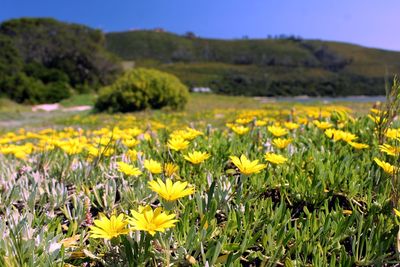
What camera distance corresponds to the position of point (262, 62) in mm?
92750

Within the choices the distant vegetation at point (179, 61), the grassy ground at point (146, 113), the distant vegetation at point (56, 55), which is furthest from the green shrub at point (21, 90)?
the grassy ground at point (146, 113)

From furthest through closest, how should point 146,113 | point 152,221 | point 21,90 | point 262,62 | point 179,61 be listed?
point 179,61, point 262,62, point 21,90, point 146,113, point 152,221

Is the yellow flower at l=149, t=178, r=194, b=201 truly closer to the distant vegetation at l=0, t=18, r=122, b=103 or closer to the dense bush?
the dense bush

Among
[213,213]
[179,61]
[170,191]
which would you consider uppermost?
[179,61]

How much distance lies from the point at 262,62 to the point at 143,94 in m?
80.4

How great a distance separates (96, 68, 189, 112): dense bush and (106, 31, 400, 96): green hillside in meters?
39.5

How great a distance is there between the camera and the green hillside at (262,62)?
6003cm

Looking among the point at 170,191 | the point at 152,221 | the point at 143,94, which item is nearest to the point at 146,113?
the point at 170,191

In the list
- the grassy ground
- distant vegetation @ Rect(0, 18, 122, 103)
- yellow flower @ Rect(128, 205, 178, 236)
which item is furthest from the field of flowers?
distant vegetation @ Rect(0, 18, 122, 103)

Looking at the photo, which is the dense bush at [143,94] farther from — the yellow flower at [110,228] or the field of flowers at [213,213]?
the yellow flower at [110,228]

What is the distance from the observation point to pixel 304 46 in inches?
4508

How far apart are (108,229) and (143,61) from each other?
97.0 meters

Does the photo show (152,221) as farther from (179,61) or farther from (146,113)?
(179,61)

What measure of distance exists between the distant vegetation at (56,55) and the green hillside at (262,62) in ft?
74.0
